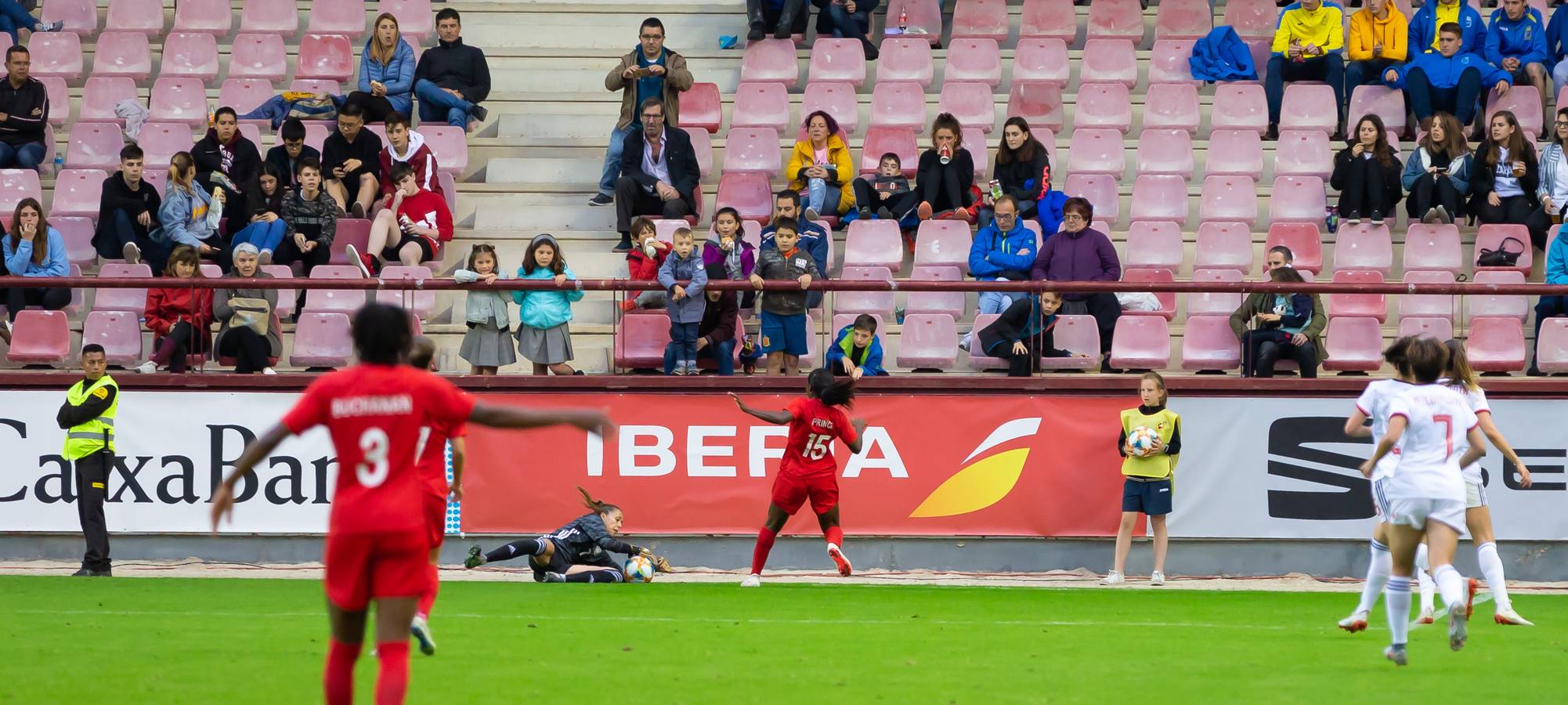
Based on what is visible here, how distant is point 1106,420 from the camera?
1591 centimetres

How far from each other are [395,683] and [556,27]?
17.2 m

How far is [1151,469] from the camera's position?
1503 centimetres

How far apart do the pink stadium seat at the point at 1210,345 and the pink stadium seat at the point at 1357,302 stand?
4.36 ft

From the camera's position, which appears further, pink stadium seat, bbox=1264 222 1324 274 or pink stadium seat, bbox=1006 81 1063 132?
pink stadium seat, bbox=1006 81 1063 132

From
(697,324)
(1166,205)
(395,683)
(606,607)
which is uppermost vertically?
(1166,205)

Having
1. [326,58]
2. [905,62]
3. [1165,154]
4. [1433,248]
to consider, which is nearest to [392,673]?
[1433,248]

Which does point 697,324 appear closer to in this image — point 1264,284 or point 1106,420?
point 1106,420

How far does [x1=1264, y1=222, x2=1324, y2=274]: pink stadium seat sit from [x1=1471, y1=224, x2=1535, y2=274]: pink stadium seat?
62.7 inches

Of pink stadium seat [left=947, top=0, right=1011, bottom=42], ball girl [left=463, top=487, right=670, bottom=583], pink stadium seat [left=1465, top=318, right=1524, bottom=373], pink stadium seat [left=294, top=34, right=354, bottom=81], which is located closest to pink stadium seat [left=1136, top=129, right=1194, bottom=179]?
pink stadium seat [left=947, top=0, right=1011, bottom=42]

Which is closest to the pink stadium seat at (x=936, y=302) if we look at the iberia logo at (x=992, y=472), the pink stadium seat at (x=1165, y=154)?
the iberia logo at (x=992, y=472)

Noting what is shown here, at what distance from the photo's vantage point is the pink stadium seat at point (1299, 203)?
730 inches

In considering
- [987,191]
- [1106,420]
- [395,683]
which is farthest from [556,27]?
[395,683]

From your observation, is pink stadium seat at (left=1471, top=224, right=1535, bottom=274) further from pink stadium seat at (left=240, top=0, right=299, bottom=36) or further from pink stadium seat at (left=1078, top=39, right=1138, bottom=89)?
pink stadium seat at (left=240, top=0, right=299, bottom=36)

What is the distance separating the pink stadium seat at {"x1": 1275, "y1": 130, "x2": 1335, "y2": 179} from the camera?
19.3 meters
